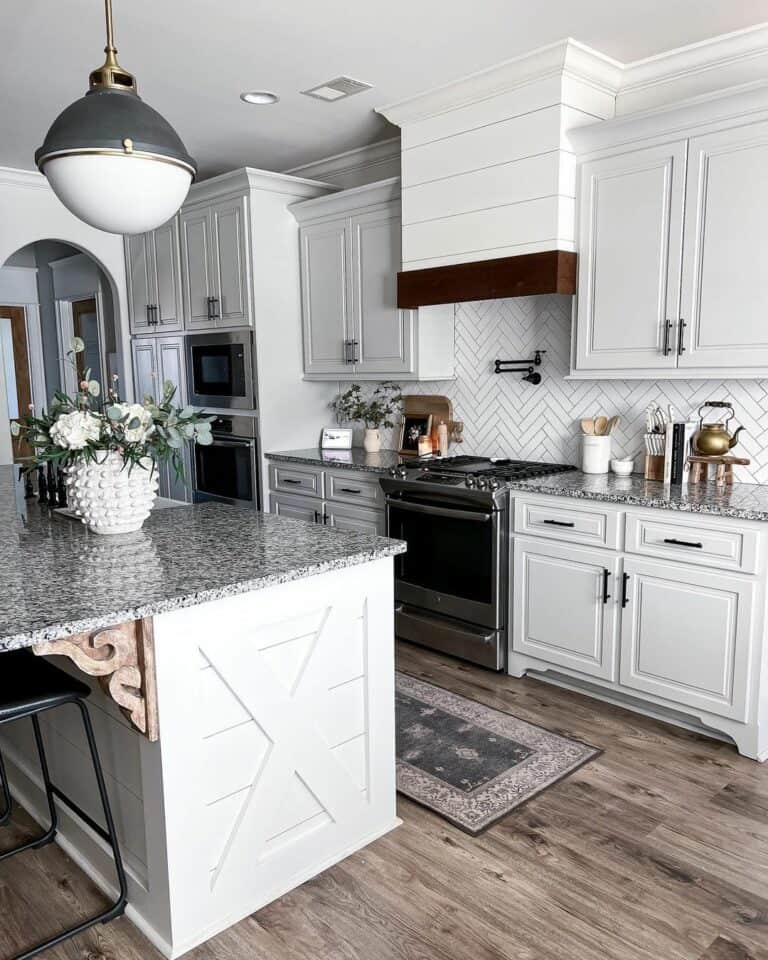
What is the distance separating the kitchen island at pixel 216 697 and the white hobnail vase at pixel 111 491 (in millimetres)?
61

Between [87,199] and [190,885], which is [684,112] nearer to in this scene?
[87,199]

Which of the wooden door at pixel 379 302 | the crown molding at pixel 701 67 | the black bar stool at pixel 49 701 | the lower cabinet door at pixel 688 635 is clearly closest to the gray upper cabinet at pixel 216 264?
the wooden door at pixel 379 302

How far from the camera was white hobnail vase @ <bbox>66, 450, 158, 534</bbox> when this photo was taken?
224 cm

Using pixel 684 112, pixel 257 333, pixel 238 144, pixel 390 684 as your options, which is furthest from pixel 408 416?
pixel 390 684

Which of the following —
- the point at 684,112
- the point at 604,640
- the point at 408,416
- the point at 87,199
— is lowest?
the point at 604,640

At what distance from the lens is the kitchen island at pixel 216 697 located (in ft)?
5.79

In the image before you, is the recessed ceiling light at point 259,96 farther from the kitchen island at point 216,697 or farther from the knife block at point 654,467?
the knife block at point 654,467

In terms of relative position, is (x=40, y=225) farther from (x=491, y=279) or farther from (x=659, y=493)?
(x=659, y=493)

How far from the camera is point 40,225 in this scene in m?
5.12

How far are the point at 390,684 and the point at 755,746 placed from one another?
143 centimetres

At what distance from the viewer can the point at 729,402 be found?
10.8 feet

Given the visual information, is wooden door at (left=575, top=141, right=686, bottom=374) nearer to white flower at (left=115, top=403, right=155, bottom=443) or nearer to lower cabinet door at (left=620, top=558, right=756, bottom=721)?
lower cabinet door at (left=620, top=558, right=756, bottom=721)

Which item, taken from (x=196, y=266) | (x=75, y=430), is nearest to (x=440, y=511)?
(x=75, y=430)

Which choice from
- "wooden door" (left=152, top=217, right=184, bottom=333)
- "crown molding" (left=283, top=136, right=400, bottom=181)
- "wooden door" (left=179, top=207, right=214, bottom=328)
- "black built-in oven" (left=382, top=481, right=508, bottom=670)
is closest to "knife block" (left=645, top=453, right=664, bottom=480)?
"black built-in oven" (left=382, top=481, right=508, bottom=670)
